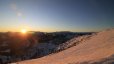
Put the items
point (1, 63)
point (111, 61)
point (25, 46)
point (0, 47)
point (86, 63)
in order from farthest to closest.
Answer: point (0, 47), point (25, 46), point (1, 63), point (86, 63), point (111, 61)

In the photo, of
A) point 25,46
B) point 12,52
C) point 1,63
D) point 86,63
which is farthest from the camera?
point 25,46

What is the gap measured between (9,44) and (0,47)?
17.6 ft

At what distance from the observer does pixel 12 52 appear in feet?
284

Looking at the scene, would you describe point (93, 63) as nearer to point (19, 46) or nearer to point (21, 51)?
point (21, 51)

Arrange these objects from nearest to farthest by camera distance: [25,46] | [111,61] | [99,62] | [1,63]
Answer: [111,61] < [99,62] < [1,63] < [25,46]

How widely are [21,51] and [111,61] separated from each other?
274 ft

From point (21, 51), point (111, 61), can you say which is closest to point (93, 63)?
point (111, 61)

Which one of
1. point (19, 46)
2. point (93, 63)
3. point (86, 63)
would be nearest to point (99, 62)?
point (93, 63)

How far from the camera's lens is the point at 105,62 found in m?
6.07

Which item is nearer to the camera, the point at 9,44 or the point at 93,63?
the point at 93,63

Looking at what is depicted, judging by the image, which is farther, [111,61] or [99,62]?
[99,62]

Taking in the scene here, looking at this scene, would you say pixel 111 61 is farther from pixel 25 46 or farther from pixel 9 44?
pixel 9 44

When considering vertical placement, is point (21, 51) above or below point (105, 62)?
below

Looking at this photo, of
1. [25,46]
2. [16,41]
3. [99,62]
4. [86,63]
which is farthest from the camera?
[16,41]
